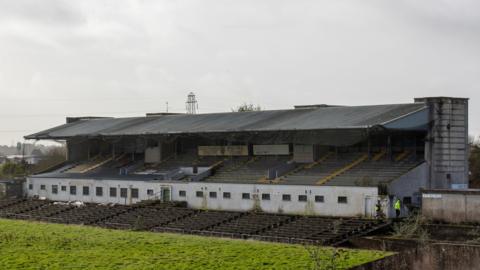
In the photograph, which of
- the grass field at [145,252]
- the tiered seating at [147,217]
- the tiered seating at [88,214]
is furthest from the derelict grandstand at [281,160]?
the grass field at [145,252]

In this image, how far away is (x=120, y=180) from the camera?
215ft

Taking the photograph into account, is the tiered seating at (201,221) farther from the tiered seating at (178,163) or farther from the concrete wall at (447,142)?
the concrete wall at (447,142)

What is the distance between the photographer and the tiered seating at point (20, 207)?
67.4 meters

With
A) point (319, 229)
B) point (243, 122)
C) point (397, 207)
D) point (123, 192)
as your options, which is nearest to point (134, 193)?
point (123, 192)

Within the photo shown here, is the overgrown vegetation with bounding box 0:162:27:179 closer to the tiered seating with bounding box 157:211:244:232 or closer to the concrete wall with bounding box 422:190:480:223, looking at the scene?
the tiered seating with bounding box 157:211:244:232

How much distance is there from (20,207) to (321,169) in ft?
93.8

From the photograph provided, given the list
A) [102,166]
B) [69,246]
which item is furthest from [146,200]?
Answer: [69,246]

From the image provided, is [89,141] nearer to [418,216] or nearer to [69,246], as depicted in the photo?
[69,246]

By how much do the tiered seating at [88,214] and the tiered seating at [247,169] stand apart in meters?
7.84

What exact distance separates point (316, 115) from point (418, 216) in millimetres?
15066

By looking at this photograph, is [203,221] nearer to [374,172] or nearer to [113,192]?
[374,172]

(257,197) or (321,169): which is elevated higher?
(321,169)

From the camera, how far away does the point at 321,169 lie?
186ft

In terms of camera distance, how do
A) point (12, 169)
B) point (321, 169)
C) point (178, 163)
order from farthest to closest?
point (12, 169) → point (178, 163) → point (321, 169)
